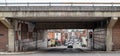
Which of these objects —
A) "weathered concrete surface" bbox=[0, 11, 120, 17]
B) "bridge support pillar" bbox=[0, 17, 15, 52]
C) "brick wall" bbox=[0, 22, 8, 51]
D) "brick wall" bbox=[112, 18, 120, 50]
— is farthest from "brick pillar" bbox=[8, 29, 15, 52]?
"brick wall" bbox=[112, 18, 120, 50]

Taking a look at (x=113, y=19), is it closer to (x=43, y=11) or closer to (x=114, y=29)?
(x=114, y=29)

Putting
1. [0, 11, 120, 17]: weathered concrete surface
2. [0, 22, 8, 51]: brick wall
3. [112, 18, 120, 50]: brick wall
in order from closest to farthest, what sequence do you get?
[0, 11, 120, 17]: weathered concrete surface, [0, 22, 8, 51]: brick wall, [112, 18, 120, 50]: brick wall

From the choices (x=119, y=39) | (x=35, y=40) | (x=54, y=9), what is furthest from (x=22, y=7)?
(x=35, y=40)

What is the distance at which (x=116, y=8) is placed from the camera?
1234 inches

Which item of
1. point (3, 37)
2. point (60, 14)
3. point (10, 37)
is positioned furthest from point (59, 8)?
point (3, 37)

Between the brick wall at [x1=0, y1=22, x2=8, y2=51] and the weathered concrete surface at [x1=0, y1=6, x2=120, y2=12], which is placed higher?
the weathered concrete surface at [x1=0, y1=6, x2=120, y2=12]

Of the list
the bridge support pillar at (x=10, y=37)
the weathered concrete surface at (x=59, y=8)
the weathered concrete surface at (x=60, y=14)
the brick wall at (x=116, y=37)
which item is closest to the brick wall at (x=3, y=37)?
the bridge support pillar at (x=10, y=37)

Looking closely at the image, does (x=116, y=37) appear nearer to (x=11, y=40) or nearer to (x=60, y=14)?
(x=60, y=14)

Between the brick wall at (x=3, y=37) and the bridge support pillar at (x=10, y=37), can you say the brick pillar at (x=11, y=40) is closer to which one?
the bridge support pillar at (x=10, y=37)

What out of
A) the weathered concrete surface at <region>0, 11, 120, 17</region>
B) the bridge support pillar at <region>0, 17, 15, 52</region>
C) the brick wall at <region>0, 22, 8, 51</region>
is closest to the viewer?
the weathered concrete surface at <region>0, 11, 120, 17</region>

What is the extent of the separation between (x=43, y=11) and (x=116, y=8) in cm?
796

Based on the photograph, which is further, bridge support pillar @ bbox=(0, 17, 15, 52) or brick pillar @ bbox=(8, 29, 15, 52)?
brick pillar @ bbox=(8, 29, 15, 52)

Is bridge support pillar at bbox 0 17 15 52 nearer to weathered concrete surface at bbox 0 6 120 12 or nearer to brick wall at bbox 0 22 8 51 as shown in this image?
brick wall at bbox 0 22 8 51

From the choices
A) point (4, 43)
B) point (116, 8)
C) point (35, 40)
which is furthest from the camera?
point (35, 40)
